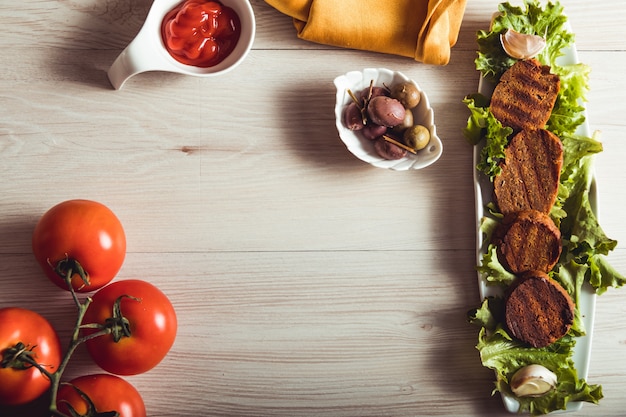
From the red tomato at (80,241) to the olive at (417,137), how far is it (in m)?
0.55

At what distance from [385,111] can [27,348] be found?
0.73 metres

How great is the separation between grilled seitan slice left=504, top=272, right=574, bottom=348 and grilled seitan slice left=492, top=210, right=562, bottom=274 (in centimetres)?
2

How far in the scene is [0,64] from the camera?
1267mm

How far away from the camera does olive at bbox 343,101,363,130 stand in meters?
1.24

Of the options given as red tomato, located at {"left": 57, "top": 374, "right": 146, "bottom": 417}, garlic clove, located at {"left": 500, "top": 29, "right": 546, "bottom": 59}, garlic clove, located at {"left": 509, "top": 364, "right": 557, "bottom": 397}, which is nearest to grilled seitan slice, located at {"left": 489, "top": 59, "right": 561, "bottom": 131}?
garlic clove, located at {"left": 500, "top": 29, "right": 546, "bottom": 59}

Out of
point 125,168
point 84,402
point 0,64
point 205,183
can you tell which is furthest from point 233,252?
point 0,64

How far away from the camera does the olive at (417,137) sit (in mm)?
1226

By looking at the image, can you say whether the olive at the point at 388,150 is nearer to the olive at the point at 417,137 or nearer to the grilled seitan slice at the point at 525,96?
the olive at the point at 417,137

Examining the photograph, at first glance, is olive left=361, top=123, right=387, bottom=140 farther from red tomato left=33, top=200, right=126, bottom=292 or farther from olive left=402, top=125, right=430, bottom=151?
red tomato left=33, top=200, right=126, bottom=292

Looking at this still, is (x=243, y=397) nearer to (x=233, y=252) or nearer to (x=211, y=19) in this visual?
(x=233, y=252)

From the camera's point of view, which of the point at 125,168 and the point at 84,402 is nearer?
the point at 84,402

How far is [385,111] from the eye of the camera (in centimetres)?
121

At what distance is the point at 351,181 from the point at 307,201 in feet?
0.31

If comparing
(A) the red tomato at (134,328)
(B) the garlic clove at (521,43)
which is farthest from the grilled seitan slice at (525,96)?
(A) the red tomato at (134,328)
